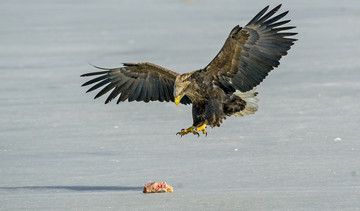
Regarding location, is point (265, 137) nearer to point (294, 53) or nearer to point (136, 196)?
point (136, 196)

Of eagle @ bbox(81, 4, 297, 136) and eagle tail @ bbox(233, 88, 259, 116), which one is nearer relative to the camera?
eagle @ bbox(81, 4, 297, 136)

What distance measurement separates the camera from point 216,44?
14.3m

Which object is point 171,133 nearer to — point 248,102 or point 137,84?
point 137,84

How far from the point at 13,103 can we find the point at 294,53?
15.7 ft

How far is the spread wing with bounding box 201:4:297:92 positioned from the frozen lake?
0.64 metres

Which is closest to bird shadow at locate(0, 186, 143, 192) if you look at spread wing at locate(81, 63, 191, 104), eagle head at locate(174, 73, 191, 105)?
eagle head at locate(174, 73, 191, 105)

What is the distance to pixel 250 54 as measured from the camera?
7.79m

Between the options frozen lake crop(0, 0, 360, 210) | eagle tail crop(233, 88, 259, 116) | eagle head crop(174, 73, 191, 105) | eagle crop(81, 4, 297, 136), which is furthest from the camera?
eagle tail crop(233, 88, 259, 116)

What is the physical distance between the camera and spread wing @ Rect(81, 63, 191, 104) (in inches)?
334

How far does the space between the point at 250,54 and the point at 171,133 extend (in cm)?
138

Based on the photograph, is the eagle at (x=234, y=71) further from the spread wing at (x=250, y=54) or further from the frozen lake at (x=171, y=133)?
the frozen lake at (x=171, y=133)

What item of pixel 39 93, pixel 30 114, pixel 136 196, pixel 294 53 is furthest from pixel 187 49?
pixel 136 196

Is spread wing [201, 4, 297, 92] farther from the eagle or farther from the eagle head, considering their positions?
the eagle head

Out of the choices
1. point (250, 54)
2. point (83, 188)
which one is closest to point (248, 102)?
point (250, 54)
